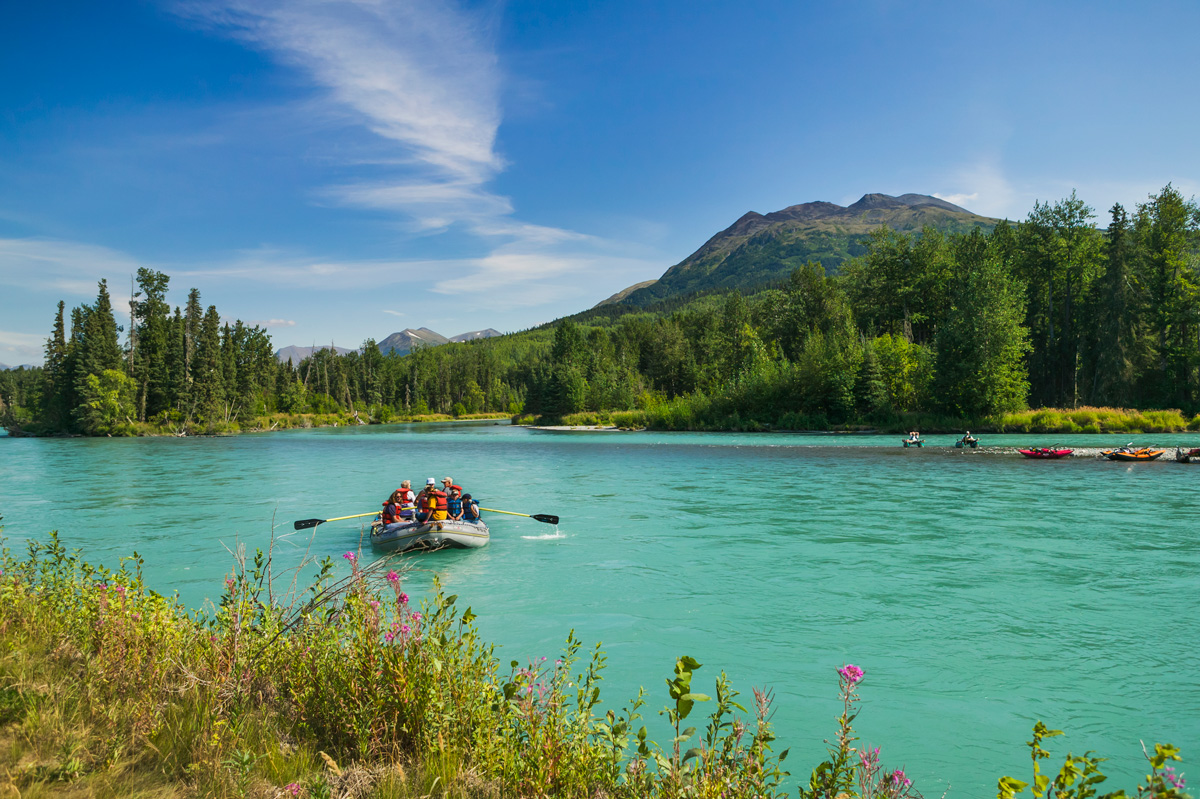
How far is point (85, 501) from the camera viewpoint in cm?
2556

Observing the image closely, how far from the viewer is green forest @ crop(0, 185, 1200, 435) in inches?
2064

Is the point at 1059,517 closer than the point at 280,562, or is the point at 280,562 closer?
the point at 280,562

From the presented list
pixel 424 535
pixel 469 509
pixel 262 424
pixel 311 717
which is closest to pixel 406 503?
pixel 469 509

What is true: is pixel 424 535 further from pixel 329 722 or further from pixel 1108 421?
pixel 1108 421

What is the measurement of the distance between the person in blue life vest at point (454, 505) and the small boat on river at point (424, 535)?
327mm

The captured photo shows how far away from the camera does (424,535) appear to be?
15.8 meters

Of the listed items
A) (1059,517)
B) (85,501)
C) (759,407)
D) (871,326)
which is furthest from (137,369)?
(1059,517)

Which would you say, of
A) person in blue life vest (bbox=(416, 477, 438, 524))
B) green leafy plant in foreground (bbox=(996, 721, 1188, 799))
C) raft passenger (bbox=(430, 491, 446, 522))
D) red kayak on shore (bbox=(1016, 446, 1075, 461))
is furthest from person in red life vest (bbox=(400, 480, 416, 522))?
red kayak on shore (bbox=(1016, 446, 1075, 461))

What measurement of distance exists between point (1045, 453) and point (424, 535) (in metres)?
33.1

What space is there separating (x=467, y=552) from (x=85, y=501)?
18.8 m

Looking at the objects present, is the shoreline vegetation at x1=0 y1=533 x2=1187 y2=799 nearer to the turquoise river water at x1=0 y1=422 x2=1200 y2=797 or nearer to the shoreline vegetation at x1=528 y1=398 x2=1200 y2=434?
the turquoise river water at x1=0 y1=422 x2=1200 y2=797

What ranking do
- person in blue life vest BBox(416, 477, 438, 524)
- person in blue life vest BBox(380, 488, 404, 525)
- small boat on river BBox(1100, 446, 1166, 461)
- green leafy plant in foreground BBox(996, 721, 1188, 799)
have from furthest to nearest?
small boat on river BBox(1100, 446, 1166, 461) < person in blue life vest BBox(380, 488, 404, 525) < person in blue life vest BBox(416, 477, 438, 524) < green leafy plant in foreground BBox(996, 721, 1188, 799)

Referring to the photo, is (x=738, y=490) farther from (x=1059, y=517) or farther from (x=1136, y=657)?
(x=1136, y=657)

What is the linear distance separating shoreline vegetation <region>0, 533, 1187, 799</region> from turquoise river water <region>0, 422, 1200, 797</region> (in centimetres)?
400
